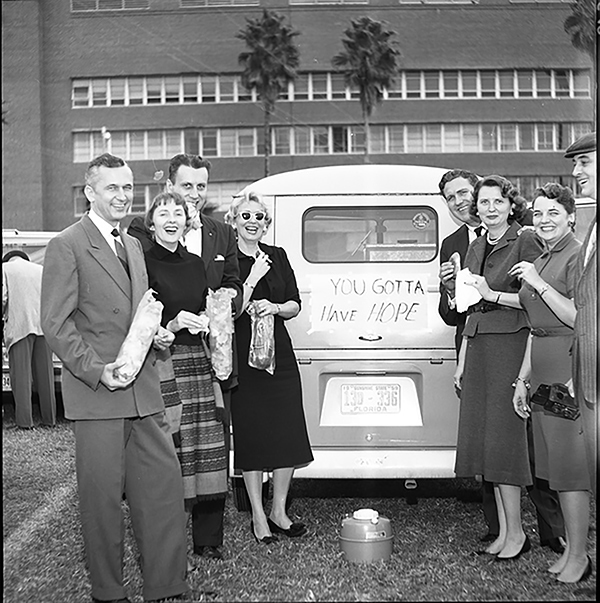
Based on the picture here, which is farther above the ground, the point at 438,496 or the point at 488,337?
the point at 488,337

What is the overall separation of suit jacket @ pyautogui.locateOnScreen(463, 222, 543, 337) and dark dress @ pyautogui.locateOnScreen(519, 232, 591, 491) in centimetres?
25

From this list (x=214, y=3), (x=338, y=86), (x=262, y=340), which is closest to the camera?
(x=214, y=3)

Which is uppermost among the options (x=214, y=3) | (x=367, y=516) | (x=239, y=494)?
(x=214, y=3)

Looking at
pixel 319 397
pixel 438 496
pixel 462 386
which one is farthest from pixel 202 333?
pixel 438 496

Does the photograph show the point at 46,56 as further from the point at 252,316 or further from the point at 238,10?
the point at 252,316

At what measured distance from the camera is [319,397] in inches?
211

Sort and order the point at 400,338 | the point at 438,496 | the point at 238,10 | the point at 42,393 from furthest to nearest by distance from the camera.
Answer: the point at 42,393, the point at 438,496, the point at 400,338, the point at 238,10

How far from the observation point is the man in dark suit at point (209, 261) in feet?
15.6

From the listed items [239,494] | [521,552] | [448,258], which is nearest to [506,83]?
[448,258]

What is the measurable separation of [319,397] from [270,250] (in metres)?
0.88

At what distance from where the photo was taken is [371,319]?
17.2 feet

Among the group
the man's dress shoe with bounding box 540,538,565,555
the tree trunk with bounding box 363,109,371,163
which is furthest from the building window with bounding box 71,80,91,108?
the man's dress shoe with bounding box 540,538,565,555

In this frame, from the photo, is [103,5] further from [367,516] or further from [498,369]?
[367,516]

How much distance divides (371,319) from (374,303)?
9 centimetres
